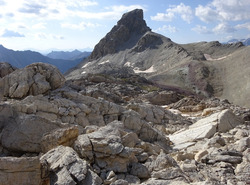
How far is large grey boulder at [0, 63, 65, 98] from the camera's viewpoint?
22219 millimetres

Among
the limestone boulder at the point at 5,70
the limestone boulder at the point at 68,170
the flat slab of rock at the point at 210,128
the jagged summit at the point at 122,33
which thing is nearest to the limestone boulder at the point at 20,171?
the limestone boulder at the point at 68,170

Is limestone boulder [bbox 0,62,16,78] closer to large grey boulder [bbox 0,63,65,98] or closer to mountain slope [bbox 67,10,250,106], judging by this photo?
large grey boulder [bbox 0,63,65,98]

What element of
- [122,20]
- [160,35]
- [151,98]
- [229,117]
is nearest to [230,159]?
[229,117]

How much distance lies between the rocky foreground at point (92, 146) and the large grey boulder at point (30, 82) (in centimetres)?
7

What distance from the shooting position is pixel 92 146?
10.8 m

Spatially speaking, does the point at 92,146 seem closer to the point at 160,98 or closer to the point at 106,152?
the point at 106,152

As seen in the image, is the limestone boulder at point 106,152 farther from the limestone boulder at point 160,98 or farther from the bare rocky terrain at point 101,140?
the limestone boulder at point 160,98

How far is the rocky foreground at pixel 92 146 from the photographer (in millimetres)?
8875

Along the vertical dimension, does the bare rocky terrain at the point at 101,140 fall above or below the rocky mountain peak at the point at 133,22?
below

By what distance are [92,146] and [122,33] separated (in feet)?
539

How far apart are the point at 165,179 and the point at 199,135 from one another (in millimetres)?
10536

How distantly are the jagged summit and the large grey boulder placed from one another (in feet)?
470

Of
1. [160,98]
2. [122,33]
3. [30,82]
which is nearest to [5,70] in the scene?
[30,82]

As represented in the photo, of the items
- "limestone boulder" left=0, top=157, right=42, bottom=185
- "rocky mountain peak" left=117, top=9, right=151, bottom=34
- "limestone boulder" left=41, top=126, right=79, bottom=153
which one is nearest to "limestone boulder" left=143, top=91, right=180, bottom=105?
"limestone boulder" left=41, top=126, right=79, bottom=153
